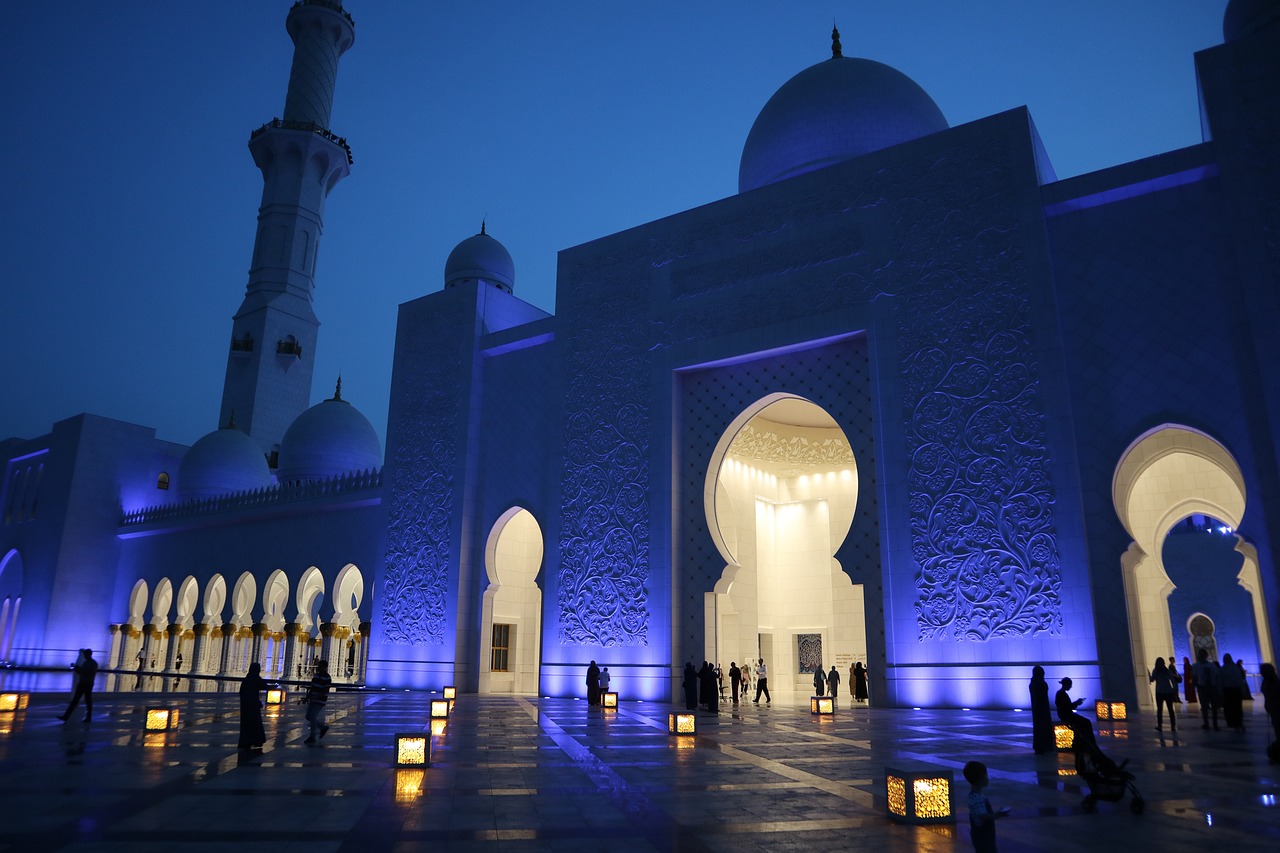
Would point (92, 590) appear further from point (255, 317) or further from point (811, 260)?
point (811, 260)

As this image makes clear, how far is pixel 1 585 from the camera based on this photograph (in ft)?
64.2

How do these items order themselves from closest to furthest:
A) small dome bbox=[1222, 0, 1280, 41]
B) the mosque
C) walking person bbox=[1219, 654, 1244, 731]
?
walking person bbox=[1219, 654, 1244, 731], the mosque, small dome bbox=[1222, 0, 1280, 41]

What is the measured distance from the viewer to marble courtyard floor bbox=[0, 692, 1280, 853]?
9.02 feet

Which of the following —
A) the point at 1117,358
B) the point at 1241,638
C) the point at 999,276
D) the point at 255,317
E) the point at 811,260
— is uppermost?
the point at 255,317

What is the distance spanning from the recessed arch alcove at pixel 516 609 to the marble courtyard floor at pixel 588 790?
6343mm

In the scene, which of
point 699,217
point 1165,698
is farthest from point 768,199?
point 1165,698

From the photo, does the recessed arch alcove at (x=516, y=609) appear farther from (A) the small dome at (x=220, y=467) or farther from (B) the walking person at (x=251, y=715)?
(A) the small dome at (x=220, y=467)

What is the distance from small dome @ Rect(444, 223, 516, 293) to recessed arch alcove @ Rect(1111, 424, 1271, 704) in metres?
9.87

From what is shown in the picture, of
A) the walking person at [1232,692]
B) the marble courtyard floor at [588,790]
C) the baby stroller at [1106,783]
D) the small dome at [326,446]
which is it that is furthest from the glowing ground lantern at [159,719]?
the small dome at [326,446]

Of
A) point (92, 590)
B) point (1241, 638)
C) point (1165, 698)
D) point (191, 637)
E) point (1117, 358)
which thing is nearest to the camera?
point (1165, 698)

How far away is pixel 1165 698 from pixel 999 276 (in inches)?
Answer: 165

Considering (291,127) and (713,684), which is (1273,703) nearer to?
(713,684)

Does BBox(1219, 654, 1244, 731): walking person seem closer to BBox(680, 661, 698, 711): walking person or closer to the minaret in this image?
BBox(680, 661, 698, 711): walking person

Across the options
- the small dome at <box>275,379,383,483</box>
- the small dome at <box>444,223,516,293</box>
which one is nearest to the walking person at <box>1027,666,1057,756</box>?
the small dome at <box>444,223,516,293</box>
